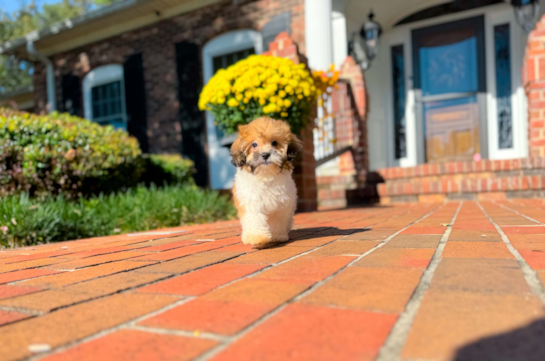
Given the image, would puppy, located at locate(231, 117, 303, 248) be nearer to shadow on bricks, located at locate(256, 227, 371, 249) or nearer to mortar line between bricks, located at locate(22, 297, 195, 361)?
shadow on bricks, located at locate(256, 227, 371, 249)

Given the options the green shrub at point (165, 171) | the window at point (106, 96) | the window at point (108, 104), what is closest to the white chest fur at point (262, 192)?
the green shrub at point (165, 171)

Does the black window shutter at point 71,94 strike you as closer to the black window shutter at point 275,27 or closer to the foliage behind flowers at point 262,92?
the black window shutter at point 275,27

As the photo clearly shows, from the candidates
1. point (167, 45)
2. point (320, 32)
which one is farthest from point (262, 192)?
point (167, 45)

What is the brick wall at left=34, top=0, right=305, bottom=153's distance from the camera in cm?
873

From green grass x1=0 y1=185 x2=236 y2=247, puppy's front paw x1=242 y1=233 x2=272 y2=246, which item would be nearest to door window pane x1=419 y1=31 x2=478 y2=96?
green grass x1=0 y1=185 x2=236 y2=247

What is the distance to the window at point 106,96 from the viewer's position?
1118 cm

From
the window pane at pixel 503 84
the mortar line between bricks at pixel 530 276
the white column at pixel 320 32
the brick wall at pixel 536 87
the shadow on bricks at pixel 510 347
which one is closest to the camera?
the shadow on bricks at pixel 510 347

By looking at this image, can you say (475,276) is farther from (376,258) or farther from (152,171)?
(152,171)

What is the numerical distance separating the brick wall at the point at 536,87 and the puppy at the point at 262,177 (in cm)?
484

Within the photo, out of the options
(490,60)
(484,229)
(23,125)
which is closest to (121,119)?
(23,125)

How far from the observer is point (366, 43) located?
8.05 meters

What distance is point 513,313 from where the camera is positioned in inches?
42.1

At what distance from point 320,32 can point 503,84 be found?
12.2 feet

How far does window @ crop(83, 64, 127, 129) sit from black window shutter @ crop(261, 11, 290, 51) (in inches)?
183
